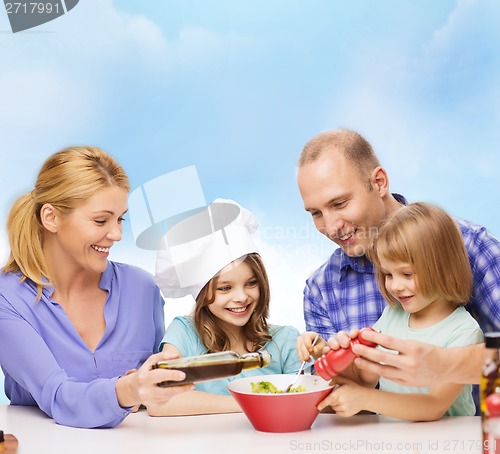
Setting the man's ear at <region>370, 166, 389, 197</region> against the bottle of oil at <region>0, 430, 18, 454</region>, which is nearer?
the bottle of oil at <region>0, 430, 18, 454</region>

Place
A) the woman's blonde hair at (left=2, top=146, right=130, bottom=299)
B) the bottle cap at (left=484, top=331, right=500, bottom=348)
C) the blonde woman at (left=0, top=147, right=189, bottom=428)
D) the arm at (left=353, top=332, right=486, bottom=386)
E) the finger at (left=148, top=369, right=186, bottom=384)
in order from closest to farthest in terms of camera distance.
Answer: the bottle cap at (left=484, top=331, right=500, bottom=348), the arm at (left=353, top=332, right=486, bottom=386), the finger at (left=148, top=369, right=186, bottom=384), the blonde woman at (left=0, top=147, right=189, bottom=428), the woman's blonde hair at (left=2, top=146, right=130, bottom=299)

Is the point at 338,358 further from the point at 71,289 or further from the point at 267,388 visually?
the point at 71,289

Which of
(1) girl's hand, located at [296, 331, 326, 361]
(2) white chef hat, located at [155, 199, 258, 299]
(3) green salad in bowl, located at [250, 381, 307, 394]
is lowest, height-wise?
(3) green salad in bowl, located at [250, 381, 307, 394]

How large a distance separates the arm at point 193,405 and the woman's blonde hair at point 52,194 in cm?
44

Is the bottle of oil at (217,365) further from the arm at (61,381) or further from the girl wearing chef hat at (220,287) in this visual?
the girl wearing chef hat at (220,287)

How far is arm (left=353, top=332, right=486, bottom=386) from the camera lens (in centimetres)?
129

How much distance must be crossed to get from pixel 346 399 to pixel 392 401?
10cm

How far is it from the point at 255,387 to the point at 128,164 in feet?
6.82

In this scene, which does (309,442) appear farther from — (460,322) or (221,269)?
(221,269)

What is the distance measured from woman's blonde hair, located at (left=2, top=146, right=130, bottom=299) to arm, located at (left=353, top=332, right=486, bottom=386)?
0.86m

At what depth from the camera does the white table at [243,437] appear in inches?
52.9

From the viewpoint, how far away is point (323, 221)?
1970 mm

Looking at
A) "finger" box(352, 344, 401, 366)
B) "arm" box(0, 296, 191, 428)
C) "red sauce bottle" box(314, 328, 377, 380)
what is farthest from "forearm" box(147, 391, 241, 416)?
"finger" box(352, 344, 401, 366)

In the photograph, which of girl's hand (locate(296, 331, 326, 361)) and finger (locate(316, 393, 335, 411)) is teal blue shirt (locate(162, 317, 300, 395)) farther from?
finger (locate(316, 393, 335, 411))
